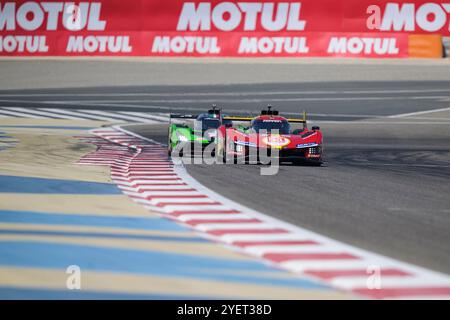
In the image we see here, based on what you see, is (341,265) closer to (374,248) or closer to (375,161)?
(374,248)

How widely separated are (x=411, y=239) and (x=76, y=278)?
3.82m

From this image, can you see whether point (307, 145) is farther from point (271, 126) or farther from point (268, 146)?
point (271, 126)

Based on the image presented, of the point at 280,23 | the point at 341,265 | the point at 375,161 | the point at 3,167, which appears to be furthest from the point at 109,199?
the point at 280,23

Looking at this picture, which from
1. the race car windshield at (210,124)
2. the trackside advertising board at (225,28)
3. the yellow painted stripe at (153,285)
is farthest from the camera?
the trackside advertising board at (225,28)

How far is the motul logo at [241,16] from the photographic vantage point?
1646 inches

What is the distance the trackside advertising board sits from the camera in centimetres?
4131

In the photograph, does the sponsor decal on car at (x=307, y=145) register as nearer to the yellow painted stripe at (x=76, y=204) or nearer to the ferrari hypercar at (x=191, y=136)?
the ferrari hypercar at (x=191, y=136)

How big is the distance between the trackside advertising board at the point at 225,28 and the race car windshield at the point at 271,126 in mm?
22165

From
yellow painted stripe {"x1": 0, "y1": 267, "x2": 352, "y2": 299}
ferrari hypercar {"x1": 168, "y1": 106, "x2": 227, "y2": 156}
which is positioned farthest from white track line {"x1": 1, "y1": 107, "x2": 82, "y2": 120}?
yellow painted stripe {"x1": 0, "y1": 267, "x2": 352, "y2": 299}

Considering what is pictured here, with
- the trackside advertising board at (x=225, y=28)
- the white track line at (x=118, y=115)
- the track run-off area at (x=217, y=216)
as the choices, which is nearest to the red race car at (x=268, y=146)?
the track run-off area at (x=217, y=216)

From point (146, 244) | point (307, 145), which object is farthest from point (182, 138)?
point (146, 244)

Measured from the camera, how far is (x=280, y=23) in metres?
41.8

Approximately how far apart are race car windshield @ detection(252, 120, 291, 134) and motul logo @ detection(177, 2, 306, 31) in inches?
882
